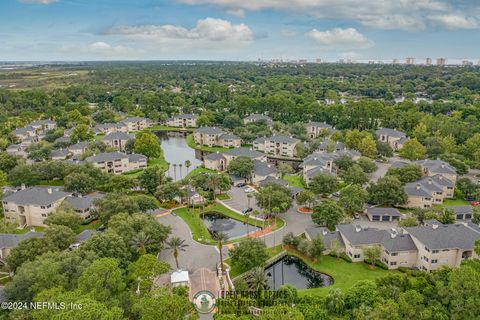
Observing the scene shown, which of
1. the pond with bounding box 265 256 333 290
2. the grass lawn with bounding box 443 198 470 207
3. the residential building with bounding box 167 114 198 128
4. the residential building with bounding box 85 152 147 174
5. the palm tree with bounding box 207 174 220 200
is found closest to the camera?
→ the pond with bounding box 265 256 333 290

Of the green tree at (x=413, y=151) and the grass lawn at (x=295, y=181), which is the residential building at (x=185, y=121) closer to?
the grass lawn at (x=295, y=181)

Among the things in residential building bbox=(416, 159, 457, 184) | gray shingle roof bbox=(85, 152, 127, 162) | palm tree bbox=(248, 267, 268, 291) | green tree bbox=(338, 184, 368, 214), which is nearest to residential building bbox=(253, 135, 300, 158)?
residential building bbox=(416, 159, 457, 184)

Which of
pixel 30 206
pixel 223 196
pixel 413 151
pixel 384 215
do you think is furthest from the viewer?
pixel 413 151

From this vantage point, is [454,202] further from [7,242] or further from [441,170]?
[7,242]

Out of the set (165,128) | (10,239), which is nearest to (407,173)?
(10,239)

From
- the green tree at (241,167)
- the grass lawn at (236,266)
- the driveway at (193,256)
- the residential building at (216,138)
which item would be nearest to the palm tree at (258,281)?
the grass lawn at (236,266)

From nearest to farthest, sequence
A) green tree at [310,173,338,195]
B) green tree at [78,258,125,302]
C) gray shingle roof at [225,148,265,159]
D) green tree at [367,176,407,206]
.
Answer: green tree at [78,258,125,302] < green tree at [367,176,407,206] < green tree at [310,173,338,195] < gray shingle roof at [225,148,265,159]

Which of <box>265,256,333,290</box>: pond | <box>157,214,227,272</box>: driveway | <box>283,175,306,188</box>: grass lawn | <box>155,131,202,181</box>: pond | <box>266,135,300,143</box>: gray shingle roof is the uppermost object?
<box>266,135,300,143</box>: gray shingle roof

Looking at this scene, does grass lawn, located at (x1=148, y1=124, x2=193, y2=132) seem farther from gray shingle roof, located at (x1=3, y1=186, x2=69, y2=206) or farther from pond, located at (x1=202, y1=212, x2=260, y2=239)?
gray shingle roof, located at (x1=3, y1=186, x2=69, y2=206)
